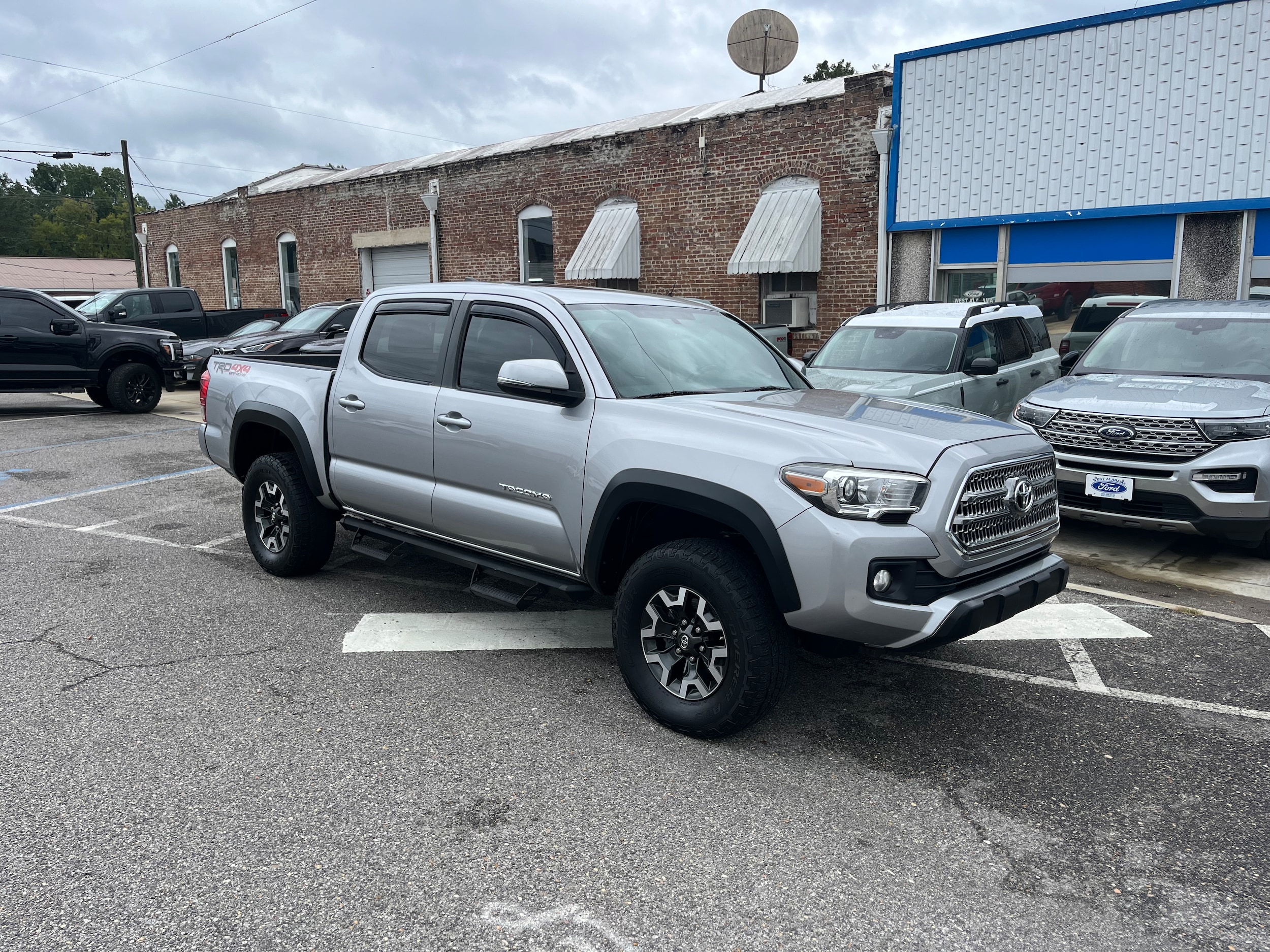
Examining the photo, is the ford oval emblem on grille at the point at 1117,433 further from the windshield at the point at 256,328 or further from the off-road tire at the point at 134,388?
the windshield at the point at 256,328

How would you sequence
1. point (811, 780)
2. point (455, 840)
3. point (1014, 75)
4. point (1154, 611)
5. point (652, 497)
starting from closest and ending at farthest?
point (455, 840) < point (811, 780) < point (652, 497) < point (1154, 611) < point (1014, 75)

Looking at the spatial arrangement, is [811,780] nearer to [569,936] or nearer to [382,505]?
[569,936]

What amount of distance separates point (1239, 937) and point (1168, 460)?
4.43 m

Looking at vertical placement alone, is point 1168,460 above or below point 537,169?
below

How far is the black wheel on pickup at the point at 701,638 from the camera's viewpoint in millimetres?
3543

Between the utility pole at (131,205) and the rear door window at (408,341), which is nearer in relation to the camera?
the rear door window at (408,341)

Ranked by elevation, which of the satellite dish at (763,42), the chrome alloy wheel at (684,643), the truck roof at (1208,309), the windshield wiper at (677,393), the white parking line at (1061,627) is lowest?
the white parking line at (1061,627)

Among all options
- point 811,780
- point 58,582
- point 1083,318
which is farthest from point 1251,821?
point 1083,318

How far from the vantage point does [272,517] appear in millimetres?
6066

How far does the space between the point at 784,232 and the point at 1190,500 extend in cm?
1044

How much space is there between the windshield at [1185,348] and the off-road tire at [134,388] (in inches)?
526

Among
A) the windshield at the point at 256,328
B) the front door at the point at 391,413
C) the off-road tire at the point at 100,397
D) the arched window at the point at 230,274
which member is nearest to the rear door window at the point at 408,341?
the front door at the point at 391,413

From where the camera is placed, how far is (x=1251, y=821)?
3246mm

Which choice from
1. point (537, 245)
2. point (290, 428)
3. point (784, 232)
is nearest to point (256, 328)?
point (537, 245)
